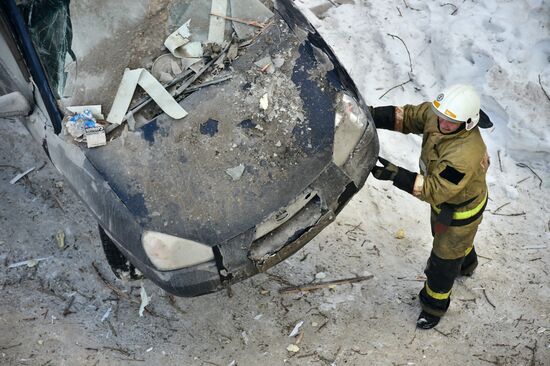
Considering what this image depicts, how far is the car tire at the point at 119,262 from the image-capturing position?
467cm

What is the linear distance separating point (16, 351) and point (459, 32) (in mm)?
5152

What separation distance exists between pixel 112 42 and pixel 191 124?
2.98 ft

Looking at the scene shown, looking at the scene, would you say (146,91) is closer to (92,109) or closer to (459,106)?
(92,109)

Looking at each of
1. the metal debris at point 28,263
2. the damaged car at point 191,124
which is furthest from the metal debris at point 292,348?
the metal debris at point 28,263

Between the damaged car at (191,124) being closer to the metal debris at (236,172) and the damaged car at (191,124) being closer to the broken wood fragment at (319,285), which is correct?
the metal debris at (236,172)

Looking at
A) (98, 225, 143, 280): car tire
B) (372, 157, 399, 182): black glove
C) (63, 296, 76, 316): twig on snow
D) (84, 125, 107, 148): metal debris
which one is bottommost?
(63, 296, 76, 316): twig on snow

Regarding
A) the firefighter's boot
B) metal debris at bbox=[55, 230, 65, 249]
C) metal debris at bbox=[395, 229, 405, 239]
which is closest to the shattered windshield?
metal debris at bbox=[55, 230, 65, 249]

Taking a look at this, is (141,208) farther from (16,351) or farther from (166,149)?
(16,351)

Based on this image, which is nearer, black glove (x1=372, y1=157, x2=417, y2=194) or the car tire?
black glove (x1=372, y1=157, x2=417, y2=194)

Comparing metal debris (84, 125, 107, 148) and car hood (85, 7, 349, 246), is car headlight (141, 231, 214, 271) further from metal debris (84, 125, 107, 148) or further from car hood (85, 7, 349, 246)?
metal debris (84, 125, 107, 148)

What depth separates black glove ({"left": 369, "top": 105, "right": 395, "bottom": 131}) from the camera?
483 centimetres

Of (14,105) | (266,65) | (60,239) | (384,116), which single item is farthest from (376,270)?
(14,105)

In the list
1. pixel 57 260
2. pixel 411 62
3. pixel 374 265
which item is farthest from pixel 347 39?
pixel 57 260

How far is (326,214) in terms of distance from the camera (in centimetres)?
436
